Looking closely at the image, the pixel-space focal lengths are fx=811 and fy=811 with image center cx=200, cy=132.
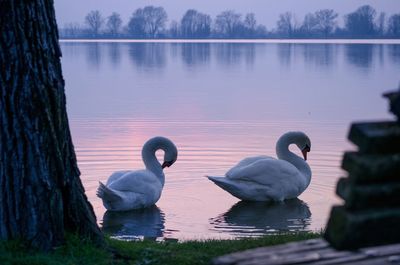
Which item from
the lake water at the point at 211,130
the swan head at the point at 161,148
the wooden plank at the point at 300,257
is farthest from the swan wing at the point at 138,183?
the wooden plank at the point at 300,257

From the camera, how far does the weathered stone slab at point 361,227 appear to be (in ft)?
8.60

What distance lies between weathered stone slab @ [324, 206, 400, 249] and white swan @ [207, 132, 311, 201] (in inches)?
292

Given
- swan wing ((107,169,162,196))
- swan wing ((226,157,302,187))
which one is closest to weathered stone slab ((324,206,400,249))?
swan wing ((107,169,162,196))

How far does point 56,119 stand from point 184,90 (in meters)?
19.0

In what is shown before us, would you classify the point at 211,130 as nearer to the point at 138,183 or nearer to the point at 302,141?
the point at 302,141

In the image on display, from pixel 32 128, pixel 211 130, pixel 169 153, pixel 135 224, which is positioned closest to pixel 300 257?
pixel 32 128

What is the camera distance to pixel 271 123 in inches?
637

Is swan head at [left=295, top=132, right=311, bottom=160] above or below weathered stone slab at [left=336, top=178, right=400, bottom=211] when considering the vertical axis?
below

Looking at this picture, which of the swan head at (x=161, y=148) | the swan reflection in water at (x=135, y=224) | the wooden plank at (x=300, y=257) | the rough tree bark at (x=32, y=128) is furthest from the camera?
the swan head at (x=161, y=148)

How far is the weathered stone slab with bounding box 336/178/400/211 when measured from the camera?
8.50 ft

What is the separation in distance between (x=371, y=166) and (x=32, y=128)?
117 inches

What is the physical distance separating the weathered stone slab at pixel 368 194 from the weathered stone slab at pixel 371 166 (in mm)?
22

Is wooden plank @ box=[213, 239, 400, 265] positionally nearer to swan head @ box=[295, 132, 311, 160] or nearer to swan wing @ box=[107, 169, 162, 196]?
swan wing @ box=[107, 169, 162, 196]

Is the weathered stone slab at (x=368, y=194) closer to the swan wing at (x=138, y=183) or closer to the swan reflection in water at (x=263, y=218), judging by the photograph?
the swan reflection in water at (x=263, y=218)
